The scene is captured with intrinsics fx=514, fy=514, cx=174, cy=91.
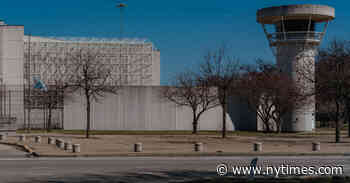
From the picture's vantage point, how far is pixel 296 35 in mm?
52750

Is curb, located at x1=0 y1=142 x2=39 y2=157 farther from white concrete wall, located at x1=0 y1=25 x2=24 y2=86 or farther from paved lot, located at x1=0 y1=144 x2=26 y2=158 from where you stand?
white concrete wall, located at x1=0 y1=25 x2=24 y2=86

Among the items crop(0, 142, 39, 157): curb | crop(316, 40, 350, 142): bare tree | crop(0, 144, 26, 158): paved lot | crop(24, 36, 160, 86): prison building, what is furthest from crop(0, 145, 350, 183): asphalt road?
crop(24, 36, 160, 86): prison building

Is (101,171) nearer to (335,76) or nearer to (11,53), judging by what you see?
(335,76)

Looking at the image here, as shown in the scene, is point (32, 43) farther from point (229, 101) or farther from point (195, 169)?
point (195, 169)

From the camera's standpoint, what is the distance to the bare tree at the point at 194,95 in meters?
49.4

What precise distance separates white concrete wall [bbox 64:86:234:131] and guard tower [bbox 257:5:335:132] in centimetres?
1134

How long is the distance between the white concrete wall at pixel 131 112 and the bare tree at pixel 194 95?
1131mm

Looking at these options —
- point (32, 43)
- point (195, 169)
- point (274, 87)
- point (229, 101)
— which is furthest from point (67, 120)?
point (195, 169)

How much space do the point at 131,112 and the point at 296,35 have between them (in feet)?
61.1

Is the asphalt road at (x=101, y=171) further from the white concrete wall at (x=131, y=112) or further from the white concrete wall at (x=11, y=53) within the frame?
the white concrete wall at (x=11, y=53)

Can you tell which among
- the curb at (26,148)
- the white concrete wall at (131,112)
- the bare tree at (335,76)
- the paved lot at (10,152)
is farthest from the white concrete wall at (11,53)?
the bare tree at (335,76)

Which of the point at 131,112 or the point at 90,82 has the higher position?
the point at 90,82

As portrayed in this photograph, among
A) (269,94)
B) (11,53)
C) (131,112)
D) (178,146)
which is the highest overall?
(11,53)

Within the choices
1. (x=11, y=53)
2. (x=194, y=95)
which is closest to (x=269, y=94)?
(x=194, y=95)
